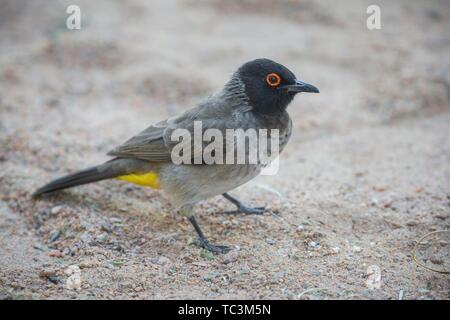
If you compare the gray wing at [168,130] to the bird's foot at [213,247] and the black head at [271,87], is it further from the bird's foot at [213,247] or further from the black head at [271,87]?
the bird's foot at [213,247]

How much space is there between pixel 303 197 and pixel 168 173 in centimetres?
155

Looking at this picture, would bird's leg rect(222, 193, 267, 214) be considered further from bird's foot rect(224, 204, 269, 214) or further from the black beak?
the black beak

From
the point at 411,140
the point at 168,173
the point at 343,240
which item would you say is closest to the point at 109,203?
the point at 168,173

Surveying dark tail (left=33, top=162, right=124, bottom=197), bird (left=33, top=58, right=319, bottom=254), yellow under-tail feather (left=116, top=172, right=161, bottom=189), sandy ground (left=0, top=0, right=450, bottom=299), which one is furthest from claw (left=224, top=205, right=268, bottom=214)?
dark tail (left=33, top=162, right=124, bottom=197)

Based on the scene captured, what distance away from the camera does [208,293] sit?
168 inches

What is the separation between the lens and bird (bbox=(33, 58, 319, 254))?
5.01 m

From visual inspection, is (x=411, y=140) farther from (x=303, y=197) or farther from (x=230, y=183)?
(x=230, y=183)

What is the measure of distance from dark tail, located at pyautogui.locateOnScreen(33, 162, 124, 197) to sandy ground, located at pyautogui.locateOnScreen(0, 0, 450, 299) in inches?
8.9

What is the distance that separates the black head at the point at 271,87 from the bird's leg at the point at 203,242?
1229 millimetres

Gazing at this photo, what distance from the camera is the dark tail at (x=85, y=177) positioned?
220 inches

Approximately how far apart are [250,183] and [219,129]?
5.14ft

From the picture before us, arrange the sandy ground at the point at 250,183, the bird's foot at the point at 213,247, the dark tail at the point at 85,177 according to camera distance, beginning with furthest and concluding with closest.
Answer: the dark tail at the point at 85,177 → the bird's foot at the point at 213,247 → the sandy ground at the point at 250,183

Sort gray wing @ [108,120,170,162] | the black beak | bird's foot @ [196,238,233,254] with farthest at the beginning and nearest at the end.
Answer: gray wing @ [108,120,170,162]
the black beak
bird's foot @ [196,238,233,254]

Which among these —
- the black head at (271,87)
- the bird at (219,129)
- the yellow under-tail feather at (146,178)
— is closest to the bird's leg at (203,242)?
the bird at (219,129)
